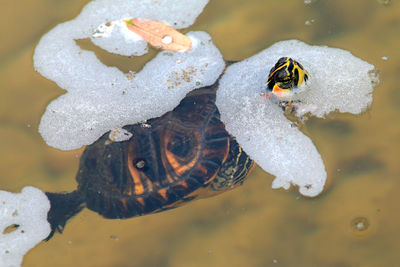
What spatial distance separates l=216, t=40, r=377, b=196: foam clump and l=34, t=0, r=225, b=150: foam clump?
0.33 metres

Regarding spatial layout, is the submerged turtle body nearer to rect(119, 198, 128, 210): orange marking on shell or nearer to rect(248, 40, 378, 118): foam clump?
rect(119, 198, 128, 210): orange marking on shell

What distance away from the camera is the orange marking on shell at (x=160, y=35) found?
363 cm

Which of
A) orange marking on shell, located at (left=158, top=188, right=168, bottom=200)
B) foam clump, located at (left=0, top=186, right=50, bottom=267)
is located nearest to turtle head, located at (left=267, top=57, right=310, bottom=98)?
orange marking on shell, located at (left=158, top=188, right=168, bottom=200)

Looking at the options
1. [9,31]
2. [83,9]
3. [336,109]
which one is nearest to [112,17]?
[83,9]

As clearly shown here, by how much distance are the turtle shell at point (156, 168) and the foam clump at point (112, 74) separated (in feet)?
1.08

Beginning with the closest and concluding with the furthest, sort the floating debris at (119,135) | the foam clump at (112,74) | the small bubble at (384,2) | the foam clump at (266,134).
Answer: the foam clump at (266,134) → the floating debris at (119,135) → the foam clump at (112,74) → the small bubble at (384,2)

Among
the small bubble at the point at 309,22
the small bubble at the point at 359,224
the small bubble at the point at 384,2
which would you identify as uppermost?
the small bubble at the point at 309,22

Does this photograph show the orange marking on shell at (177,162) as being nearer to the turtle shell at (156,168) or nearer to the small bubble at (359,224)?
the turtle shell at (156,168)

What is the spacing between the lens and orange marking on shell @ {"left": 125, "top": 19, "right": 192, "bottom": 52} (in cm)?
363

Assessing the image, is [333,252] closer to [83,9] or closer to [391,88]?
[391,88]

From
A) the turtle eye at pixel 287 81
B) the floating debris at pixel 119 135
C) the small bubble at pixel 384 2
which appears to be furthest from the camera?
the small bubble at pixel 384 2

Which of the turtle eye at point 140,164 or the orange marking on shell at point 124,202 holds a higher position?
the turtle eye at point 140,164

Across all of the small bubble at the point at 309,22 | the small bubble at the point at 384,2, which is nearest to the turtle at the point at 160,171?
the small bubble at the point at 309,22

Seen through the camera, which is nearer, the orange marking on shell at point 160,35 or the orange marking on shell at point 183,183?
the orange marking on shell at point 183,183
